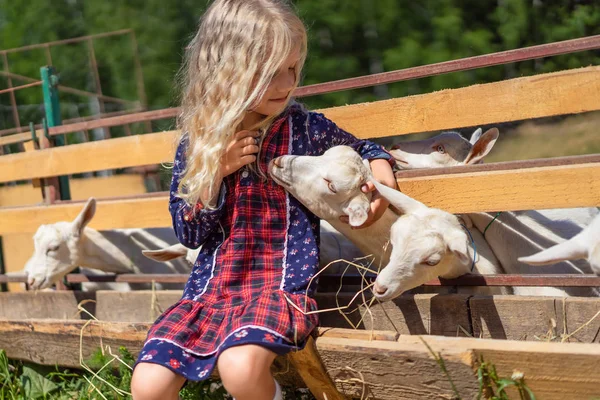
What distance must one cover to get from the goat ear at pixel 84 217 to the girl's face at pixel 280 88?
1.78m

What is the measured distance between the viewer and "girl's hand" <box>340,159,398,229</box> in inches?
125

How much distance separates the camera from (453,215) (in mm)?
3281

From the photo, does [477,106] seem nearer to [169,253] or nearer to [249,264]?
[249,264]

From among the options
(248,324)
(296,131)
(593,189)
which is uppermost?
(296,131)

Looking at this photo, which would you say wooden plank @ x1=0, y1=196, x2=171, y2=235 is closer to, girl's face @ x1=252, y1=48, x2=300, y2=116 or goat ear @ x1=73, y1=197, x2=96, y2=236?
goat ear @ x1=73, y1=197, x2=96, y2=236

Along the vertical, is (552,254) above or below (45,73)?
below

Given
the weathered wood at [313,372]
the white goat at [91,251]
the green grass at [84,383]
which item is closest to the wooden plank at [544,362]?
the weathered wood at [313,372]

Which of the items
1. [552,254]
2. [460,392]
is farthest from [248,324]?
[552,254]

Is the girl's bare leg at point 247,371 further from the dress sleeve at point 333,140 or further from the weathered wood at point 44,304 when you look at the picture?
the weathered wood at point 44,304

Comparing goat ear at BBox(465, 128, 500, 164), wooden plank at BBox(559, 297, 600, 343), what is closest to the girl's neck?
goat ear at BBox(465, 128, 500, 164)

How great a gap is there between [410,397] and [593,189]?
116cm

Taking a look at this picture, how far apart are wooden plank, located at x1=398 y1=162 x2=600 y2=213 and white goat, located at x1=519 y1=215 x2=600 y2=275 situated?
144mm

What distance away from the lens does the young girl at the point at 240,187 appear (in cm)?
279

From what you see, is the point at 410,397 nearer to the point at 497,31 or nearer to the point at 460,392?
the point at 460,392
